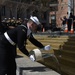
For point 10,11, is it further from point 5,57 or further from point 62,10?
point 5,57

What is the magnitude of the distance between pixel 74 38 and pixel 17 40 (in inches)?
177

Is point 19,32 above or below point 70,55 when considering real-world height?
above

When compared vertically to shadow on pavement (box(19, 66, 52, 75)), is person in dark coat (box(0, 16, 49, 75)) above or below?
above

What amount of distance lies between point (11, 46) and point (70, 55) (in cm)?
298

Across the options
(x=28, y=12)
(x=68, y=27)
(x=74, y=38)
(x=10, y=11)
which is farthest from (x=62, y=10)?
(x=74, y=38)

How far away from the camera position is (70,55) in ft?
26.2

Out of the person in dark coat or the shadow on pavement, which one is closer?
the person in dark coat

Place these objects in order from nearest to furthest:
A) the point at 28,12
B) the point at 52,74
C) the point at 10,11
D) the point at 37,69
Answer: the point at 52,74, the point at 37,69, the point at 10,11, the point at 28,12

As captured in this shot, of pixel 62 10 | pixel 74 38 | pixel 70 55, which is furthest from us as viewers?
pixel 62 10

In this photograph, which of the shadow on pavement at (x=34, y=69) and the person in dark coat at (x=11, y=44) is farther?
the shadow on pavement at (x=34, y=69)

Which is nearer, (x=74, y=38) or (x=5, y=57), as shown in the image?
(x=5, y=57)

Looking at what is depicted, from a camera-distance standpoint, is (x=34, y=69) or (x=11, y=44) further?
(x=34, y=69)

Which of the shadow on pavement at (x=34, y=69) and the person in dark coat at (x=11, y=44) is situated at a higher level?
the person in dark coat at (x=11, y=44)

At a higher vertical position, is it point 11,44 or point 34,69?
point 11,44
